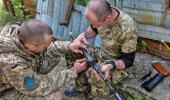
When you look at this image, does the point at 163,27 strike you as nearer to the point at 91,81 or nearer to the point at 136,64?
the point at 136,64

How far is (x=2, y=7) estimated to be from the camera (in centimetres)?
811

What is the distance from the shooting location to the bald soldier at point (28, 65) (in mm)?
3799

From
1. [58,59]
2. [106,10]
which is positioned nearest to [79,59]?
[58,59]

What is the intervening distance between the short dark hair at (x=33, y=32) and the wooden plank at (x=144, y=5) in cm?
264

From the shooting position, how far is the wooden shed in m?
5.99

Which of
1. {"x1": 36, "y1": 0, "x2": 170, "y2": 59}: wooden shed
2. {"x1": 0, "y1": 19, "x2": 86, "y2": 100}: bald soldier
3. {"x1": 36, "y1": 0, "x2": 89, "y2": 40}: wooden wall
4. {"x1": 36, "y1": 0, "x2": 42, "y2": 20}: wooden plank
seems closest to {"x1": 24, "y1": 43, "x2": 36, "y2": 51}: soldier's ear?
{"x1": 0, "y1": 19, "x2": 86, "y2": 100}: bald soldier

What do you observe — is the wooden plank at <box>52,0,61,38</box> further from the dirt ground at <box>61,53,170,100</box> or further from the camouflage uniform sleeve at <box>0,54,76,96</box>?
the camouflage uniform sleeve at <box>0,54,76,96</box>

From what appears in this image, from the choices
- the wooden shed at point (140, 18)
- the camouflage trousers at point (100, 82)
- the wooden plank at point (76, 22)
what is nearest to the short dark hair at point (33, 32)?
the camouflage trousers at point (100, 82)

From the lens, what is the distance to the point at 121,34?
15.5 feet

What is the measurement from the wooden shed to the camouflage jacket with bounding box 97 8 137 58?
3.73 ft

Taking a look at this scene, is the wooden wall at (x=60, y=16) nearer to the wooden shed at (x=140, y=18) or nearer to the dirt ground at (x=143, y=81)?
the wooden shed at (x=140, y=18)

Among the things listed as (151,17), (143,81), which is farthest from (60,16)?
(143,81)

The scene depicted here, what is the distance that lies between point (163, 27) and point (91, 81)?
167cm

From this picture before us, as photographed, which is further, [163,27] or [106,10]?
[163,27]
